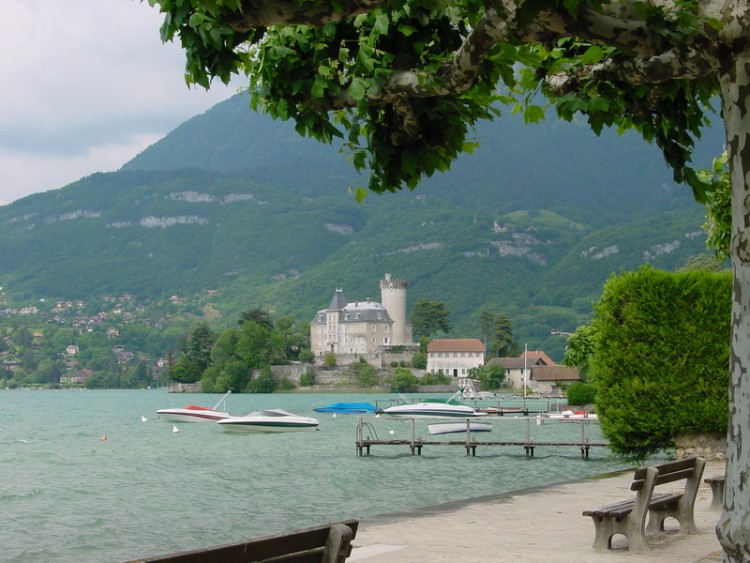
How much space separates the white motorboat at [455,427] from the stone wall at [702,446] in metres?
25.6

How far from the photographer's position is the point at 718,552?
9.73 metres

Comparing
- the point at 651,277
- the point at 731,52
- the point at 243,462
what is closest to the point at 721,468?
the point at 651,277

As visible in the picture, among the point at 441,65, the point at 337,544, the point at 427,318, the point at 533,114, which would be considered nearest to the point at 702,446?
the point at 533,114

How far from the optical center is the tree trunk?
6.32m

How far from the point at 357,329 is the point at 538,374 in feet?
142

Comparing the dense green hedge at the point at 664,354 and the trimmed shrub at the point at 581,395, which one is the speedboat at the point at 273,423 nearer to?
the trimmed shrub at the point at 581,395

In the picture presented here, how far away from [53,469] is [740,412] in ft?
117

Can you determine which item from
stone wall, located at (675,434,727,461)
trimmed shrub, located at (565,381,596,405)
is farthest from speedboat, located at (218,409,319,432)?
stone wall, located at (675,434,727,461)

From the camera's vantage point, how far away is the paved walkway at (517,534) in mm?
10242

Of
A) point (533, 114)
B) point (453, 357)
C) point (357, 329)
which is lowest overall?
point (453, 357)

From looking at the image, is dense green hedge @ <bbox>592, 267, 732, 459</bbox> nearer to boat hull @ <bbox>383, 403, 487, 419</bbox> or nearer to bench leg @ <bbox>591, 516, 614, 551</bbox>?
bench leg @ <bbox>591, 516, 614, 551</bbox>

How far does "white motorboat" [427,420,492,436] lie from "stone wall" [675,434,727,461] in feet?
83.8

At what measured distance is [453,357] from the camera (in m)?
172

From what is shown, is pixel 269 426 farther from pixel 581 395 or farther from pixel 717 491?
pixel 717 491
